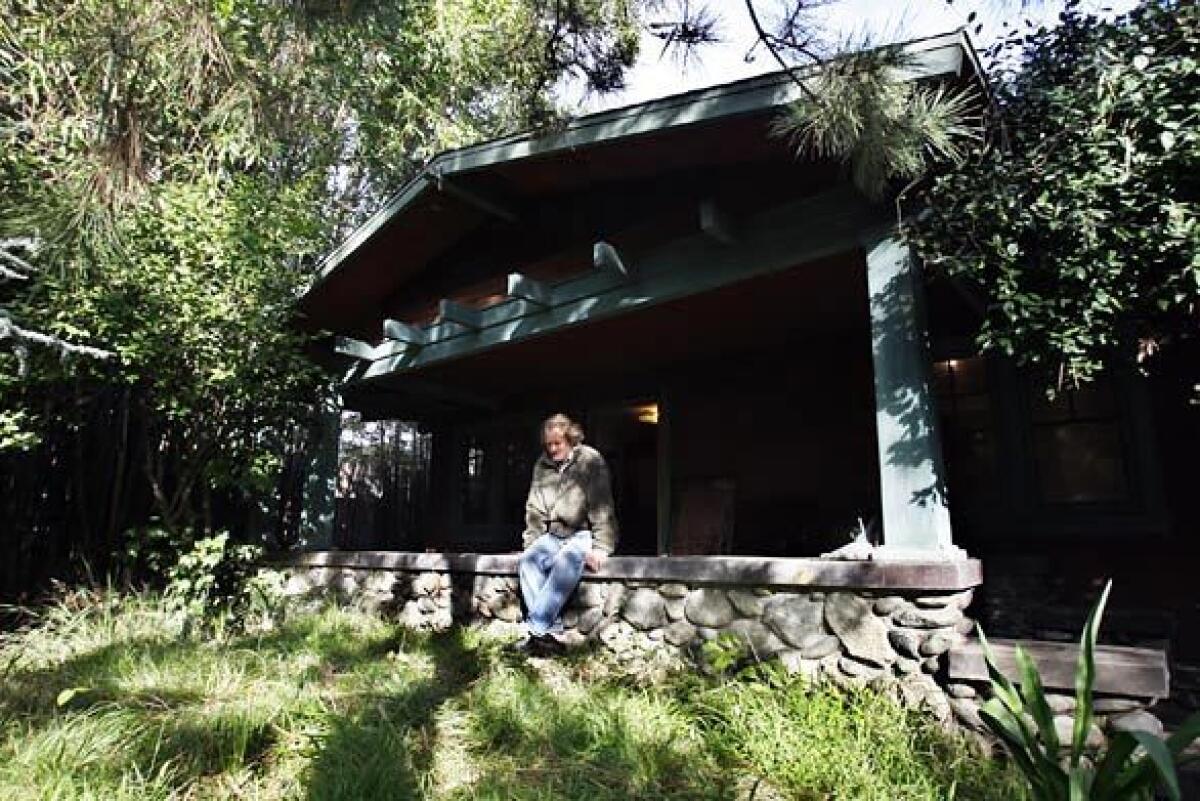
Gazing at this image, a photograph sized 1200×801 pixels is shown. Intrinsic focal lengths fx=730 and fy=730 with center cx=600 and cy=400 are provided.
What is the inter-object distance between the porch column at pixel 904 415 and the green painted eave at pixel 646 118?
79 centimetres

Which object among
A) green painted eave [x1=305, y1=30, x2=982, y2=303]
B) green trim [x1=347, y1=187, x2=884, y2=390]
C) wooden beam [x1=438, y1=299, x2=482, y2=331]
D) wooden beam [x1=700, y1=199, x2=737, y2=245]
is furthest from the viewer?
wooden beam [x1=438, y1=299, x2=482, y2=331]

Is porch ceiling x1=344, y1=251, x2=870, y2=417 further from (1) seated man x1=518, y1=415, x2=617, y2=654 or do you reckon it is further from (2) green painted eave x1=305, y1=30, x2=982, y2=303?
(1) seated man x1=518, y1=415, x2=617, y2=654

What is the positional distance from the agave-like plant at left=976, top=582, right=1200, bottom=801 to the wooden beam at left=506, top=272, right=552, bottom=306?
3227 millimetres

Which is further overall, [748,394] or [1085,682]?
[748,394]

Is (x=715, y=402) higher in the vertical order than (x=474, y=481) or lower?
higher

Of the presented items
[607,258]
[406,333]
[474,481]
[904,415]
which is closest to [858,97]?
[904,415]

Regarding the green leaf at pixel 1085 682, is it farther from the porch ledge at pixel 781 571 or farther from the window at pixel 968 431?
the window at pixel 968 431

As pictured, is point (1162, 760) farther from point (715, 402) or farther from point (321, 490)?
point (321, 490)

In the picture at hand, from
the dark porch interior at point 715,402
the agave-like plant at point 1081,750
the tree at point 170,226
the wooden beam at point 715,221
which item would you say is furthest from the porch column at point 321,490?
the agave-like plant at point 1081,750

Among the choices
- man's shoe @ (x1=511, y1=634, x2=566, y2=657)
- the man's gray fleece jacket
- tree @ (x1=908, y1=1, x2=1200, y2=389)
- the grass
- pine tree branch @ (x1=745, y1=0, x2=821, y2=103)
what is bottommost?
the grass

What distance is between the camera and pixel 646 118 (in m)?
4.09

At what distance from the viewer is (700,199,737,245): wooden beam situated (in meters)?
3.91

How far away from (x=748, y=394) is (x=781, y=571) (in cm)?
278

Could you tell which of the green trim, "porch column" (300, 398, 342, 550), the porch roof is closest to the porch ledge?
the green trim
